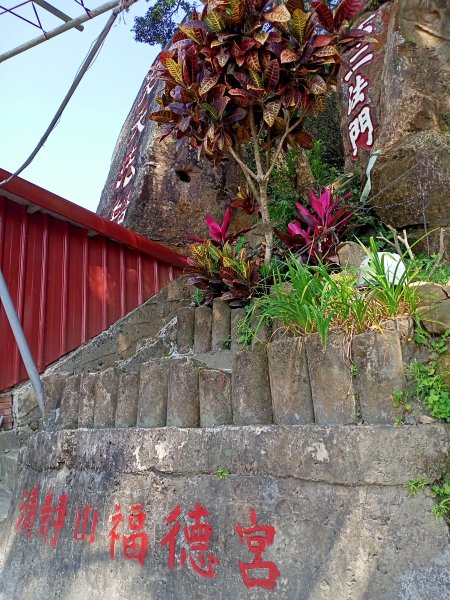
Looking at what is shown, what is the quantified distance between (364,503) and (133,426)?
1.31 m

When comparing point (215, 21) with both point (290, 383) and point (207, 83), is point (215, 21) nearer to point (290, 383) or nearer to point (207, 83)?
point (207, 83)

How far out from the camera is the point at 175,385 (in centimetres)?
249

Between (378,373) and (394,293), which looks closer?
(378,373)

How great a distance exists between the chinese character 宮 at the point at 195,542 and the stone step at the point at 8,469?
225 cm

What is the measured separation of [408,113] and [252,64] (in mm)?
2009

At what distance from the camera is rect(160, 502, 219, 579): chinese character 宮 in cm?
206

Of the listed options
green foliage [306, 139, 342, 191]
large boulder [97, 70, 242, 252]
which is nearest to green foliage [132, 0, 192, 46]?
large boulder [97, 70, 242, 252]

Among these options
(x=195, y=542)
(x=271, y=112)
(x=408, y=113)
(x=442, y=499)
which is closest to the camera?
(x=442, y=499)

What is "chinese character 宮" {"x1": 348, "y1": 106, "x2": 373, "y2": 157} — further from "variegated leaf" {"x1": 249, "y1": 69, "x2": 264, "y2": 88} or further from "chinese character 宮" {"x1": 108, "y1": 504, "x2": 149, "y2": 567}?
"chinese character 宮" {"x1": 108, "y1": 504, "x2": 149, "y2": 567}

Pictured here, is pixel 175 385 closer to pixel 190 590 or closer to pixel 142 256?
pixel 190 590

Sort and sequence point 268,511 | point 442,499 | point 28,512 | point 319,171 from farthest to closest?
point 319,171
point 28,512
point 268,511
point 442,499

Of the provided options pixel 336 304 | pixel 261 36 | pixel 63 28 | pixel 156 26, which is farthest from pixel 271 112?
pixel 156 26

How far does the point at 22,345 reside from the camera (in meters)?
3.67

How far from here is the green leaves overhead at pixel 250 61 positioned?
11.2 feet
